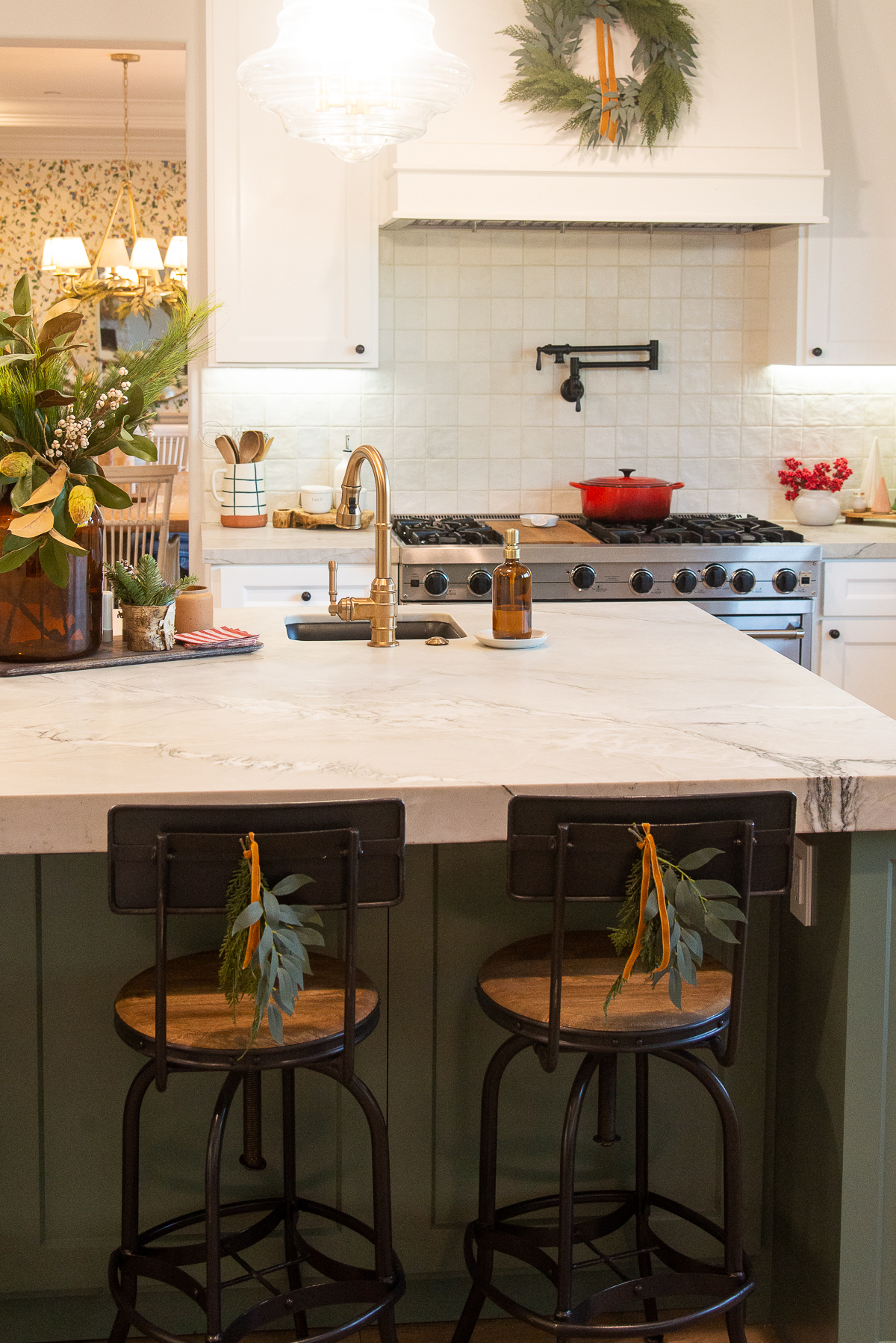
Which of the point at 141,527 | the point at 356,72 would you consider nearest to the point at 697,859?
the point at 356,72

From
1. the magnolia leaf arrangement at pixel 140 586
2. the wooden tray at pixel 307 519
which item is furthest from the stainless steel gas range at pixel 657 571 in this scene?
the magnolia leaf arrangement at pixel 140 586

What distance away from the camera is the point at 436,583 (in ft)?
13.1

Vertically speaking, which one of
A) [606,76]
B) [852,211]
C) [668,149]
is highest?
[606,76]

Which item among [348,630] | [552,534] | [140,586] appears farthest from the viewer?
[552,534]

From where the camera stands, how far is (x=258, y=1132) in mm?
1867

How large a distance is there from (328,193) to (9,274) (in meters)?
6.47

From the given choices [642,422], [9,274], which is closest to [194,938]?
[642,422]

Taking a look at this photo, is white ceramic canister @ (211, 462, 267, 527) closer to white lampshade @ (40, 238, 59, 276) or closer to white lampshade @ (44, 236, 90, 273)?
white lampshade @ (44, 236, 90, 273)

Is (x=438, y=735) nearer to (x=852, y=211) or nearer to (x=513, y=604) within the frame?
(x=513, y=604)

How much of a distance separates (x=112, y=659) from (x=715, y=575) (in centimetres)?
218

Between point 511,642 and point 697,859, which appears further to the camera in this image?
point 511,642

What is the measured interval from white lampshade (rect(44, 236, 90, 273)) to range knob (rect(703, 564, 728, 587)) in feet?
20.1

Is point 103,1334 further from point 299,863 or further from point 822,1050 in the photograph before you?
point 822,1050

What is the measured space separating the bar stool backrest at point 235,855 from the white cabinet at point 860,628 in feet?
9.41
